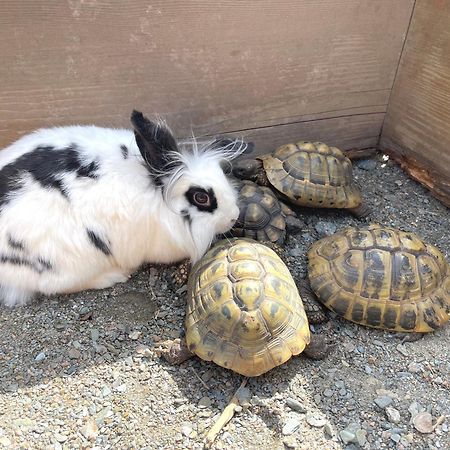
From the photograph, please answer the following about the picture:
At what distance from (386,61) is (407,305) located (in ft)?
5.75

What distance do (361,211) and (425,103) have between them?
86 centimetres

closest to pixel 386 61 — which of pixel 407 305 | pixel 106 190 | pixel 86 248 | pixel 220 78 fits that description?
pixel 220 78

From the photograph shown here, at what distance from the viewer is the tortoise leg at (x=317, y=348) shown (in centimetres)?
234

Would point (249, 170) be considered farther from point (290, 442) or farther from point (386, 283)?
point (290, 442)

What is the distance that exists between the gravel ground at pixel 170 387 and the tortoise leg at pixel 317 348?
4cm

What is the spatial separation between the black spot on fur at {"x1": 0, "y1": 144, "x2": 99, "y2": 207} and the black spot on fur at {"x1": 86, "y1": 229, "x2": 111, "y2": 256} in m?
0.22

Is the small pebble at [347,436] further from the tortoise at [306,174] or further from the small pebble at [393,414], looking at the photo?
the tortoise at [306,174]

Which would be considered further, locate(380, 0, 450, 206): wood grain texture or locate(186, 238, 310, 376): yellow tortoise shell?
locate(380, 0, 450, 206): wood grain texture

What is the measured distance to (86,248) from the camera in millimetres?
2420

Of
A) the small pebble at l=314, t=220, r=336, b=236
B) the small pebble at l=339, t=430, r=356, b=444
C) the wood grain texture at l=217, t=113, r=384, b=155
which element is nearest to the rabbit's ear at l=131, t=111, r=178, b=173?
the wood grain texture at l=217, t=113, r=384, b=155

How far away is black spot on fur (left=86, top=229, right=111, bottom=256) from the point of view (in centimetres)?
240

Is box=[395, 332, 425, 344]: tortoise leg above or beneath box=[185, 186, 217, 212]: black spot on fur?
beneath

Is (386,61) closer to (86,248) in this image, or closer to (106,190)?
(106,190)

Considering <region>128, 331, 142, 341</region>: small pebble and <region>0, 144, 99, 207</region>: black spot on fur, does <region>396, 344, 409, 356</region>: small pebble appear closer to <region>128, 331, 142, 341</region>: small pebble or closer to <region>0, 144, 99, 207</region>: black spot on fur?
<region>128, 331, 142, 341</region>: small pebble
